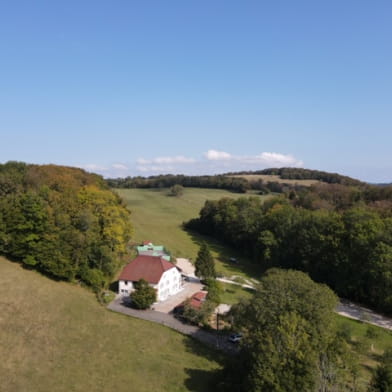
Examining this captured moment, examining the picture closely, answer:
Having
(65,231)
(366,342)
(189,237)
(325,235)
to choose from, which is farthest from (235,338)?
(189,237)

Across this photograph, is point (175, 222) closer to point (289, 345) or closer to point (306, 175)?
point (289, 345)

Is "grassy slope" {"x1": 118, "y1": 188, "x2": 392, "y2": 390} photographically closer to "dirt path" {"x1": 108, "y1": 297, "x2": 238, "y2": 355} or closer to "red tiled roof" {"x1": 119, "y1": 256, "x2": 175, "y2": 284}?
"red tiled roof" {"x1": 119, "y1": 256, "x2": 175, "y2": 284}

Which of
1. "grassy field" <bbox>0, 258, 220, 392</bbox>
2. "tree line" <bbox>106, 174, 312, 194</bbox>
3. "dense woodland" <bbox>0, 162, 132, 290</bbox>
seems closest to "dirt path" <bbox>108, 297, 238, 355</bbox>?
"grassy field" <bbox>0, 258, 220, 392</bbox>

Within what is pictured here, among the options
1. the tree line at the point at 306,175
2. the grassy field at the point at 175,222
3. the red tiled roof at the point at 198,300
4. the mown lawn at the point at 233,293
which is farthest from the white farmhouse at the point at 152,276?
the tree line at the point at 306,175

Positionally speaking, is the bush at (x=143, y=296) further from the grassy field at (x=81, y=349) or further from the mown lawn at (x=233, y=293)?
the mown lawn at (x=233, y=293)

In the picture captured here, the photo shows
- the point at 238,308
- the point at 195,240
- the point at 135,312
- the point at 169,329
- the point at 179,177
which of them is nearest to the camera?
the point at 238,308

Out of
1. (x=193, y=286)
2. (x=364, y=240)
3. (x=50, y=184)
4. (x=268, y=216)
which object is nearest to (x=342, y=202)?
(x=268, y=216)

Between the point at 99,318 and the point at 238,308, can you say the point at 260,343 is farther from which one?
the point at 99,318
